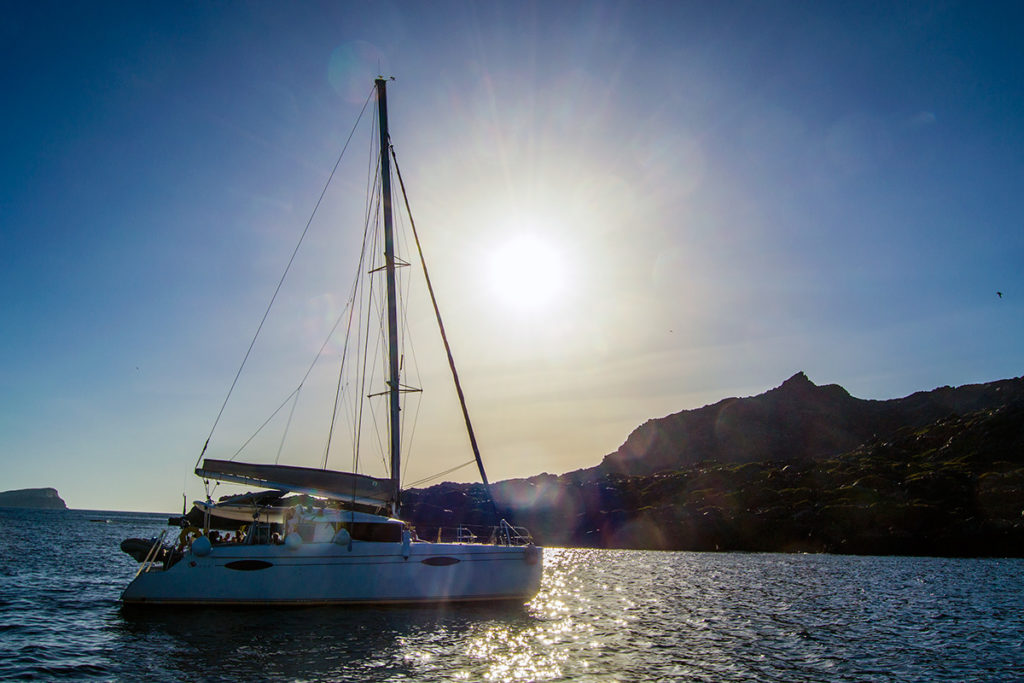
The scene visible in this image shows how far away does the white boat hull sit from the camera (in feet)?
82.5

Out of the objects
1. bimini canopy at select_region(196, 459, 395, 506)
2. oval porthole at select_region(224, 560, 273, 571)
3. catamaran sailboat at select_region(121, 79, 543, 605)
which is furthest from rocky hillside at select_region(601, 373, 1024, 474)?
oval porthole at select_region(224, 560, 273, 571)

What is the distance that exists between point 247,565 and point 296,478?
3731 millimetres

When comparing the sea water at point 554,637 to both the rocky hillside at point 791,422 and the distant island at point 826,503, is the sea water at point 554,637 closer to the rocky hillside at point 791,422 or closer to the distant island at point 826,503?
the distant island at point 826,503

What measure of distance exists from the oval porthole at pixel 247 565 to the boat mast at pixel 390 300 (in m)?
5.48

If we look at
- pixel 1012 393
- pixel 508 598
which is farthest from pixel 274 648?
pixel 1012 393

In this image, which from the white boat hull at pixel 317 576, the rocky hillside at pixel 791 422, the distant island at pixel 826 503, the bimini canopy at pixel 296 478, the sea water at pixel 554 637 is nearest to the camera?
the sea water at pixel 554 637

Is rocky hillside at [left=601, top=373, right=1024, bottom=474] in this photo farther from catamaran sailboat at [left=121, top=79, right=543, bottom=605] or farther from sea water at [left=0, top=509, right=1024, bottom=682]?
catamaran sailboat at [left=121, top=79, right=543, bottom=605]

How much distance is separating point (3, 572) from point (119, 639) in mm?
27342

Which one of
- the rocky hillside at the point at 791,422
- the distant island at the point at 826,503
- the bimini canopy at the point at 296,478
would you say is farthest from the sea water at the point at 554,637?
the rocky hillside at the point at 791,422

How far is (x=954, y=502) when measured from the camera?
7188 cm

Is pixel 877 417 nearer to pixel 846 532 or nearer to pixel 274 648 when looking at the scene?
pixel 846 532

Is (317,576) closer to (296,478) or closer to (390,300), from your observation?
(296,478)

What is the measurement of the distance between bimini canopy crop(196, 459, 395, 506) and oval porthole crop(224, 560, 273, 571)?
303 cm

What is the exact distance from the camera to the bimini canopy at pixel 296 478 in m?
26.9
